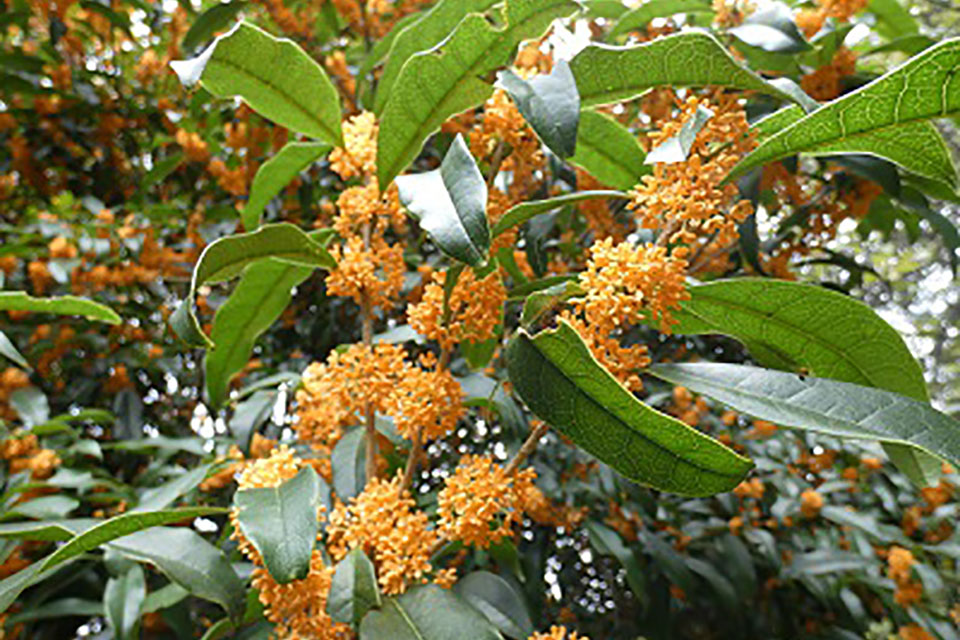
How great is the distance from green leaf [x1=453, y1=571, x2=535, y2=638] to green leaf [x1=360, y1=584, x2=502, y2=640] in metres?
0.14

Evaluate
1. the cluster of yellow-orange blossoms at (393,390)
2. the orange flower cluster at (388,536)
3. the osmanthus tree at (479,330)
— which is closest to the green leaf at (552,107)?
the osmanthus tree at (479,330)

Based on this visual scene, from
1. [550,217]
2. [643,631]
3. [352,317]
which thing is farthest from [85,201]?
[643,631]

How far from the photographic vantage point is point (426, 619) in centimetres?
75

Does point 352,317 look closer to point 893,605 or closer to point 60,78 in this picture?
point 60,78

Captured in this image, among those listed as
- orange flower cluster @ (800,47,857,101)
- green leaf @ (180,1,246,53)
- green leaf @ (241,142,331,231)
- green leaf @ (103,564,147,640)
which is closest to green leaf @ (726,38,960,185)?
green leaf @ (241,142,331,231)

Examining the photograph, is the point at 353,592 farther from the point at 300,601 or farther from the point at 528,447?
the point at 528,447

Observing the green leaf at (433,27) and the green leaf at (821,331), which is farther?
the green leaf at (433,27)

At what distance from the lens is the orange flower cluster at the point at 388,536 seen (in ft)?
2.61

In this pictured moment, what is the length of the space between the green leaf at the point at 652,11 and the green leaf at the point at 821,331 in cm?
71

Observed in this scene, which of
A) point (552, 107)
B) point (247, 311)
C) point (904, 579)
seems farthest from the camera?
point (904, 579)

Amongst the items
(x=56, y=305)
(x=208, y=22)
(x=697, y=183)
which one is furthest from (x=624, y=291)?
(x=208, y=22)

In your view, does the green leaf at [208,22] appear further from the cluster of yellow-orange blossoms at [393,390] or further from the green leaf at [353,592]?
the green leaf at [353,592]

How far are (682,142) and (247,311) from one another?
0.69 metres

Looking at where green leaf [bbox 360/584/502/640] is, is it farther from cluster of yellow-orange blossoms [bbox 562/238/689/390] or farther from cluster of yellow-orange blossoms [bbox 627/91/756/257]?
cluster of yellow-orange blossoms [bbox 627/91/756/257]
